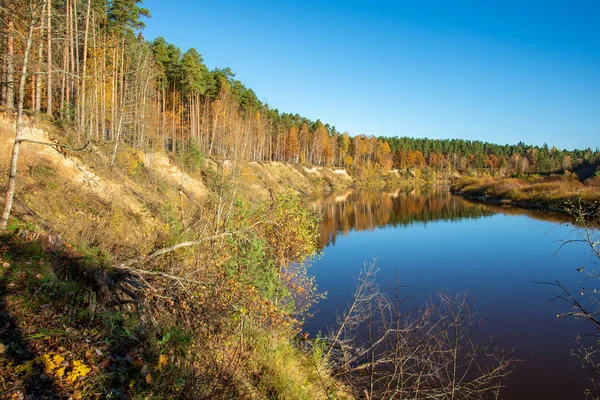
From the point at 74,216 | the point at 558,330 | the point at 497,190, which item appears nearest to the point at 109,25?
the point at 74,216

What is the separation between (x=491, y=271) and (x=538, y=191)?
39517mm

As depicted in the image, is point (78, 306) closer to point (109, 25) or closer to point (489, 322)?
point (489, 322)

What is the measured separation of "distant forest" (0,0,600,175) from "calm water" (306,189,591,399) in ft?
34.4

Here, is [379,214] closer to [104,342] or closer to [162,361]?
[162,361]

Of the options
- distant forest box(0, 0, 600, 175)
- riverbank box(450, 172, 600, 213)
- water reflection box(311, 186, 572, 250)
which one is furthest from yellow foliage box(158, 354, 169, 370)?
riverbank box(450, 172, 600, 213)

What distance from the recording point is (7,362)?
416 cm

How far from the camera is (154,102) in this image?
4156 centimetres

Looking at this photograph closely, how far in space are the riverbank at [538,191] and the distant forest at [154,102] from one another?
64.2 ft

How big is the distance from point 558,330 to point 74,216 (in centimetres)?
2006

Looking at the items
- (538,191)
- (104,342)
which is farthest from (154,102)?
(538,191)

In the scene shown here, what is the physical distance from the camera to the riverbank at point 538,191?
136 feet

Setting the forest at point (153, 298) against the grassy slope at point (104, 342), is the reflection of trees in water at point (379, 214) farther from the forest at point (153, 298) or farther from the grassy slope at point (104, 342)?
the grassy slope at point (104, 342)

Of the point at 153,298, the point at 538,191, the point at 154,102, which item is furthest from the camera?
the point at 538,191

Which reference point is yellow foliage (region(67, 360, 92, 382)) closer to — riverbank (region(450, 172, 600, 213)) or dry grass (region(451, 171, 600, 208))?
riverbank (region(450, 172, 600, 213))
